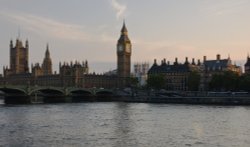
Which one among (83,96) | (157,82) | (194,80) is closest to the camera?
(83,96)

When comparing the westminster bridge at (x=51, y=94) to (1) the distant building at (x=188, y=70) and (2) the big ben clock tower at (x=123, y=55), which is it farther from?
(2) the big ben clock tower at (x=123, y=55)

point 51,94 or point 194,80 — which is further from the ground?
point 194,80

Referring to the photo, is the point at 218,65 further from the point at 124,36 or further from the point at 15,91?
the point at 15,91

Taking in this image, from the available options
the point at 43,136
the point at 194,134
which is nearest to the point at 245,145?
the point at 194,134

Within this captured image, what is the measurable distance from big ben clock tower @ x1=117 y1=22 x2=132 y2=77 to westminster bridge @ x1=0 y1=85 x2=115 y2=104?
3892cm

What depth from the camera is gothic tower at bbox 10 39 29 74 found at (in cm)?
19225

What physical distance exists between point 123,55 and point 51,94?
178 ft

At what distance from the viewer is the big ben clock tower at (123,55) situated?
160m

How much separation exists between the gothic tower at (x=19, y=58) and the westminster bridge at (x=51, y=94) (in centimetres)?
7468

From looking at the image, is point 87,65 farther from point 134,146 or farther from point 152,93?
point 134,146

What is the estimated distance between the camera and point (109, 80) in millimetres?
163125

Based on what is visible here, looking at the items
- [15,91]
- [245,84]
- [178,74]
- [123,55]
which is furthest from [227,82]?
[123,55]

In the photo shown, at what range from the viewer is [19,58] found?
194m

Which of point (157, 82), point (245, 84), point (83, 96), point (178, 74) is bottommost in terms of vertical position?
point (83, 96)
